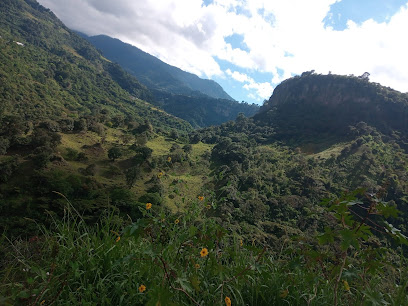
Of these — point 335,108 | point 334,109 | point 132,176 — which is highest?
point 335,108

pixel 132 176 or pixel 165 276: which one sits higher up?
pixel 165 276

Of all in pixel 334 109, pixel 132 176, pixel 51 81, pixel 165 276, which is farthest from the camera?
pixel 334 109

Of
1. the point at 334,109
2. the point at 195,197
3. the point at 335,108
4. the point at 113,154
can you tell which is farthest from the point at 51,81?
the point at 335,108

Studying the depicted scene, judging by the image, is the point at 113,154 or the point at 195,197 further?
the point at 113,154

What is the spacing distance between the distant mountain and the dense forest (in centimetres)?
56

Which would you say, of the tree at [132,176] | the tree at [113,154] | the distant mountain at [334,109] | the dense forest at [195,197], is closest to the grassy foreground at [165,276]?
the dense forest at [195,197]

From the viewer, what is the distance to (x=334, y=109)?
87500mm

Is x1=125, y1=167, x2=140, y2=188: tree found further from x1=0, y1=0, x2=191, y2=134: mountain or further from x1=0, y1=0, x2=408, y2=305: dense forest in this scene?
x1=0, y1=0, x2=191, y2=134: mountain

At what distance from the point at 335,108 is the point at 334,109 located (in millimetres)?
511

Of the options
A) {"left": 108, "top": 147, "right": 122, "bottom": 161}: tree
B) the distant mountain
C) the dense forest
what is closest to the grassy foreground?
the dense forest

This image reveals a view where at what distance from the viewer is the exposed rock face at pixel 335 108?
7381 cm

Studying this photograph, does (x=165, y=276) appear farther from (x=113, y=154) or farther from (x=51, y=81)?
(x=51, y=81)

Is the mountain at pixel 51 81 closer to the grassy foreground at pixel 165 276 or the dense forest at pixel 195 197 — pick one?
the dense forest at pixel 195 197

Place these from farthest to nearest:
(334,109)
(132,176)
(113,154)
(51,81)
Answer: (334,109)
(51,81)
(113,154)
(132,176)
